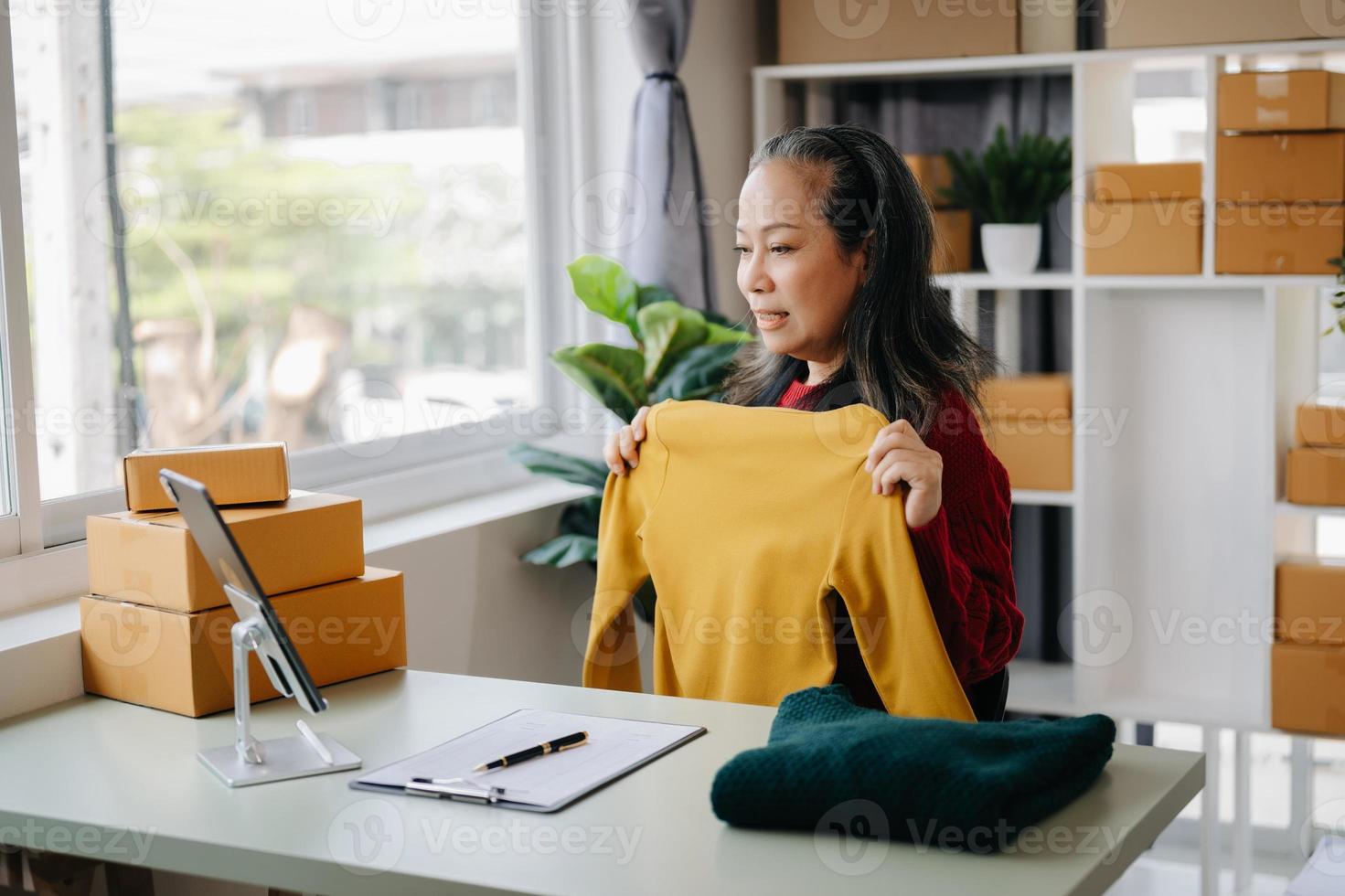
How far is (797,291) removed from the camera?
193cm

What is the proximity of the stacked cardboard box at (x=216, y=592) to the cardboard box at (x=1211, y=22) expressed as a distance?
6.93ft

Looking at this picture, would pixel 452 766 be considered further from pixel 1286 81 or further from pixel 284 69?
pixel 284 69

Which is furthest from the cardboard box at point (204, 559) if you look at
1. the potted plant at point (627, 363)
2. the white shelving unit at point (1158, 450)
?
the white shelving unit at point (1158, 450)

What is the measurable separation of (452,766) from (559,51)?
7.41 ft

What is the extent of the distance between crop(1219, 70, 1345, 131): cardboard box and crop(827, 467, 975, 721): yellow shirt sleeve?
1770mm

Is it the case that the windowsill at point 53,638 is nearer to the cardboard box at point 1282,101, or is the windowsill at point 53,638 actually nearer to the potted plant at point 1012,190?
the potted plant at point 1012,190

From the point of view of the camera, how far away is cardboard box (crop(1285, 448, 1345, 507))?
3.03 meters

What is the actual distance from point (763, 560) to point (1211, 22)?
76.6 inches

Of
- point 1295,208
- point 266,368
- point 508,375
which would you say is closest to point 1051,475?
point 1295,208

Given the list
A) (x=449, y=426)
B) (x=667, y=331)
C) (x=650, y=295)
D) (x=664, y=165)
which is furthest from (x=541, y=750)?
(x=664, y=165)

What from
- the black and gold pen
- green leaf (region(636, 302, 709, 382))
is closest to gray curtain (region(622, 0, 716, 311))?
green leaf (region(636, 302, 709, 382))

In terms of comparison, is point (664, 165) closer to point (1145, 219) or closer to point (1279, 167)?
point (1145, 219)

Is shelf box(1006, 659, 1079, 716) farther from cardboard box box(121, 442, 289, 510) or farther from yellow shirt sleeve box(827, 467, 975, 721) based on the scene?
cardboard box box(121, 442, 289, 510)

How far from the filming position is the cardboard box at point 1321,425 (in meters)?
3.04
